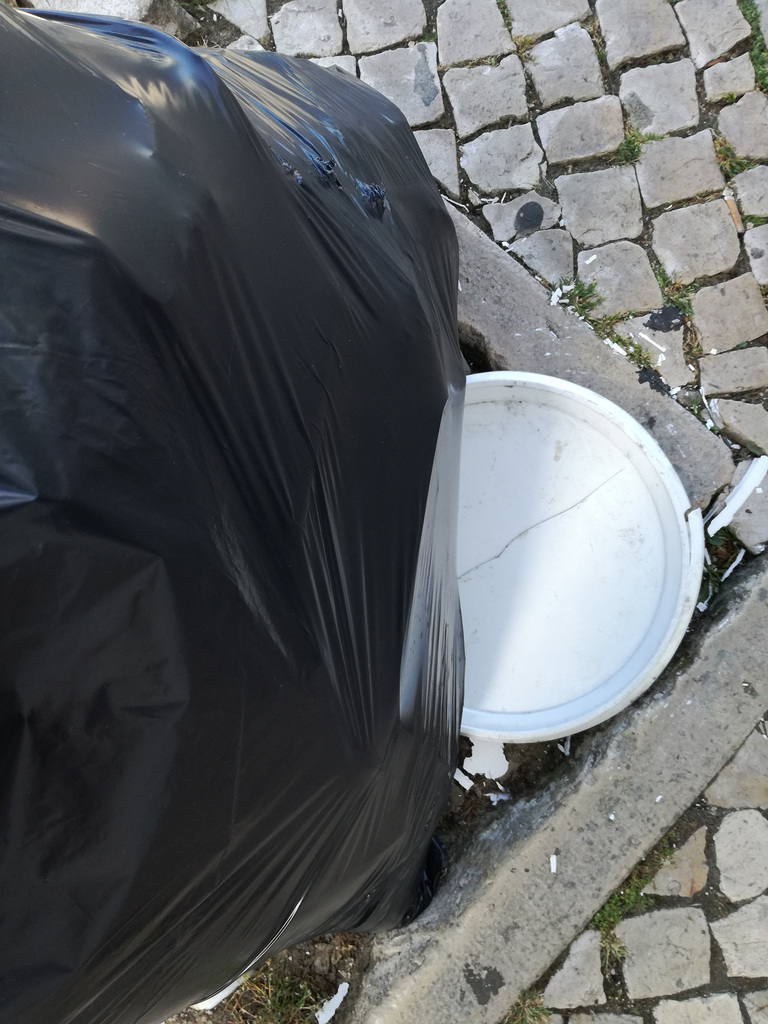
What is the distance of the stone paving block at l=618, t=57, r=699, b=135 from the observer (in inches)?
80.1

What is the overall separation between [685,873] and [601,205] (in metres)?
1.73

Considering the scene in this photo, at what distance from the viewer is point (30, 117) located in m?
0.77

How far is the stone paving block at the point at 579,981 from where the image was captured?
1619mm

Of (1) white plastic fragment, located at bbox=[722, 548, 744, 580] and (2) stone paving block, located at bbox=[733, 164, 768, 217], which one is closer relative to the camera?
(1) white plastic fragment, located at bbox=[722, 548, 744, 580]

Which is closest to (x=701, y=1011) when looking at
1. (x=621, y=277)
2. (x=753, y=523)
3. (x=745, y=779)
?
(x=745, y=779)

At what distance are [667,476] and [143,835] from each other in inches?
51.2

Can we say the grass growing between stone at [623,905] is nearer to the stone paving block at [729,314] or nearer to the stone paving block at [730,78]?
the stone paving block at [729,314]

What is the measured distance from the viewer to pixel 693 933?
162cm

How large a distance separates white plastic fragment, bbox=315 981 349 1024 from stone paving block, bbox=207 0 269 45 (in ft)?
8.64

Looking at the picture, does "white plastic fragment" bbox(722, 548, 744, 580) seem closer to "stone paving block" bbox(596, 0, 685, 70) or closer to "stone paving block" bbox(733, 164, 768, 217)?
"stone paving block" bbox(733, 164, 768, 217)

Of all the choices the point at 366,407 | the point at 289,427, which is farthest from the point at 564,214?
the point at 289,427

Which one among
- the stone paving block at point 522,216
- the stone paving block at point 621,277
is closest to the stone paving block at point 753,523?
Result: the stone paving block at point 621,277

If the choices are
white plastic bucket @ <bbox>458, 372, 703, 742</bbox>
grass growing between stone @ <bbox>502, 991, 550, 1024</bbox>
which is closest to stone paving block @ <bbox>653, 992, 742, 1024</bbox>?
grass growing between stone @ <bbox>502, 991, 550, 1024</bbox>

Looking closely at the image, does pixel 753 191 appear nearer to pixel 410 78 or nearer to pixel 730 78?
pixel 730 78
